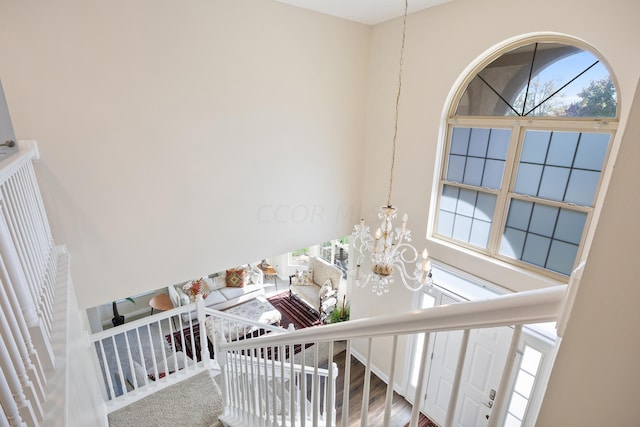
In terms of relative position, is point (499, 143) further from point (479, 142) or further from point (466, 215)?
point (466, 215)

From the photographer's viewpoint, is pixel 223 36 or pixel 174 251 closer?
pixel 223 36

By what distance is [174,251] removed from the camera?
338 centimetres

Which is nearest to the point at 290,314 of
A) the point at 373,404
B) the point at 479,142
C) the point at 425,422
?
the point at 373,404

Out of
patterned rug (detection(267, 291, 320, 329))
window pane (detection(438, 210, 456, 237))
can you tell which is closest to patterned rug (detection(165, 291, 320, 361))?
patterned rug (detection(267, 291, 320, 329))

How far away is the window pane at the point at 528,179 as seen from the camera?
313cm

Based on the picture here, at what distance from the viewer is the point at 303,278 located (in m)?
8.24

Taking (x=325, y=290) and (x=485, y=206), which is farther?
(x=325, y=290)

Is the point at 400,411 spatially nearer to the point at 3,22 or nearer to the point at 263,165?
the point at 263,165

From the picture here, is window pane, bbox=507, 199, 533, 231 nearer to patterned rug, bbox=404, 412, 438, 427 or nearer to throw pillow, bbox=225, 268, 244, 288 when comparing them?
patterned rug, bbox=404, 412, 438, 427

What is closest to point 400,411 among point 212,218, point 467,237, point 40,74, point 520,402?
point 520,402

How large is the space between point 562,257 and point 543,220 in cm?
39

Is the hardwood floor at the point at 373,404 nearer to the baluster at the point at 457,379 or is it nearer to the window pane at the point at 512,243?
the window pane at the point at 512,243

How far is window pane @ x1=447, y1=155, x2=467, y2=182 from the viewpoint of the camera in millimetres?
3742

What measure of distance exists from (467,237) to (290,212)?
7.43 feet
